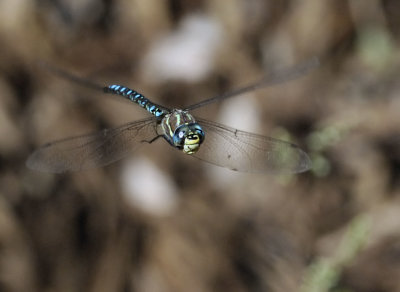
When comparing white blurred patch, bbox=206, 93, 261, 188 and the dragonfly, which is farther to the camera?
white blurred patch, bbox=206, 93, 261, 188

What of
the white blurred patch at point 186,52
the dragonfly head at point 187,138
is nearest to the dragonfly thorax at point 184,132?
the dragonfly head at point 187,138

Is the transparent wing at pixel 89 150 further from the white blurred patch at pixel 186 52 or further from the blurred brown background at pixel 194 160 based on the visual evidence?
the white blurred patch at pixel 186 52

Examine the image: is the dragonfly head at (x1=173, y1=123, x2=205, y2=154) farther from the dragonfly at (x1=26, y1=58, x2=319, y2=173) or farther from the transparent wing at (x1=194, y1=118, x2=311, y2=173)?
the transparent wing at (x1=194, y1=118, x2=311, y2=173)

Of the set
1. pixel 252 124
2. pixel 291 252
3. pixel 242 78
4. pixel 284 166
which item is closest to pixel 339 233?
pixel 291 252

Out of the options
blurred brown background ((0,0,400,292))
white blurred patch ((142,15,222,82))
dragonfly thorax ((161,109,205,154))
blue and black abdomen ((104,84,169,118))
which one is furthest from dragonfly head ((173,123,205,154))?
white blurred patch ((142,15,222,82))

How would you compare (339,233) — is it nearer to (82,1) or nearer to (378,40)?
(378,40)

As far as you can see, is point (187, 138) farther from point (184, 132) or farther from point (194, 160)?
point (194, 160)

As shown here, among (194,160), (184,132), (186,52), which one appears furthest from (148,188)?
(184,132)
